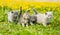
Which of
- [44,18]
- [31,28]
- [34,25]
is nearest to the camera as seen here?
[31,28]

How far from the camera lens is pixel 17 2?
9.55 metres

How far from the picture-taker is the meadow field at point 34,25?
22.4 ft

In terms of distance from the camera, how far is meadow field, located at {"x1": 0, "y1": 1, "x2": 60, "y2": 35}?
684 centimetres

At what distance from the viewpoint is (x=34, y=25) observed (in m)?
7.59

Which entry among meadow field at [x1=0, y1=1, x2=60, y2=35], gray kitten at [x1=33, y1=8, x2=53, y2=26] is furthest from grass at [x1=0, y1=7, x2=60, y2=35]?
gray kitten at [x1=33, y1=8, x2=53, y2=26]

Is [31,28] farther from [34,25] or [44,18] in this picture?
[44,18]

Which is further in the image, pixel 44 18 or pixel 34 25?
pixel 44 18

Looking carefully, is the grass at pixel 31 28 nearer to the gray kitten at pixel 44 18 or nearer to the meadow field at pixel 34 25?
the meadow field at pixel 34 25

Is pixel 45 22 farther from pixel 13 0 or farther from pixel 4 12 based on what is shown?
pixel 13 0

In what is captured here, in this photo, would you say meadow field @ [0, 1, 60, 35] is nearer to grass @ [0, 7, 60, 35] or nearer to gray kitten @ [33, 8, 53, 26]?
grass @ [0, 7, 60, 35]

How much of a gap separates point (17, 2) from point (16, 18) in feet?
5.01

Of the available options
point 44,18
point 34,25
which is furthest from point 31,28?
point 44,18

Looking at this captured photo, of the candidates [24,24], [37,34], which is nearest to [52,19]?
[24,24]

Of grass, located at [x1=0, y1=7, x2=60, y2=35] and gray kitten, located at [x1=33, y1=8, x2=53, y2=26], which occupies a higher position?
gray kitten, located at [x1=33, y1=8, x2=53, y2=26]
